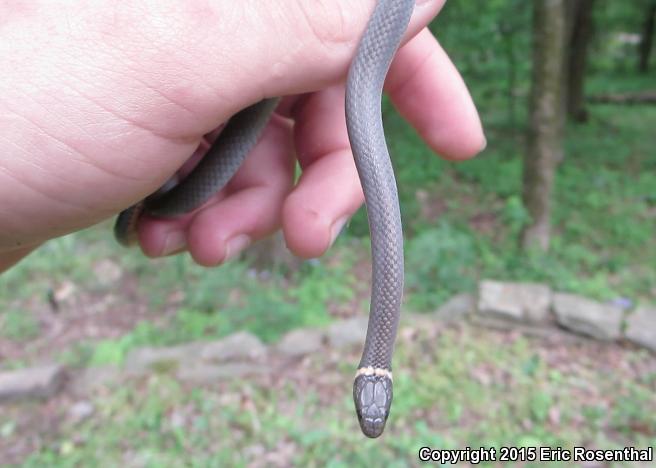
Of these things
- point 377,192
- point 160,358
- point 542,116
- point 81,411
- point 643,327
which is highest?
point 377,192

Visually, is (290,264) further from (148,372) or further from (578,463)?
(578,463)

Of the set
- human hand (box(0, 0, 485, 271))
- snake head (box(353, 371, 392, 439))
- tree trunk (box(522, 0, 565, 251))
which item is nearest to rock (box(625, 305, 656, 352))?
tree trunk (box(522, 0, 565, 251))

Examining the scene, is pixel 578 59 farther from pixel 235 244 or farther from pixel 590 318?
pixel 235 244

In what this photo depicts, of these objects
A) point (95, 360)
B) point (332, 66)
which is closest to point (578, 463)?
point (332, 66)

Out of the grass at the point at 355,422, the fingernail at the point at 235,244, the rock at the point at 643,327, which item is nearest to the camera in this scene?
the fingernail at the point at 235,244

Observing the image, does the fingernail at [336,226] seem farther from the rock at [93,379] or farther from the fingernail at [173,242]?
the rock at [93,379]

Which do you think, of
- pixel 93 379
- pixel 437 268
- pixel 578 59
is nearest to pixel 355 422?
pixel 93 379

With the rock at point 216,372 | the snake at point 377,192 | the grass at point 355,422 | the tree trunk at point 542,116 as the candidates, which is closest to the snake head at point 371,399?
the snake at point 377,192
